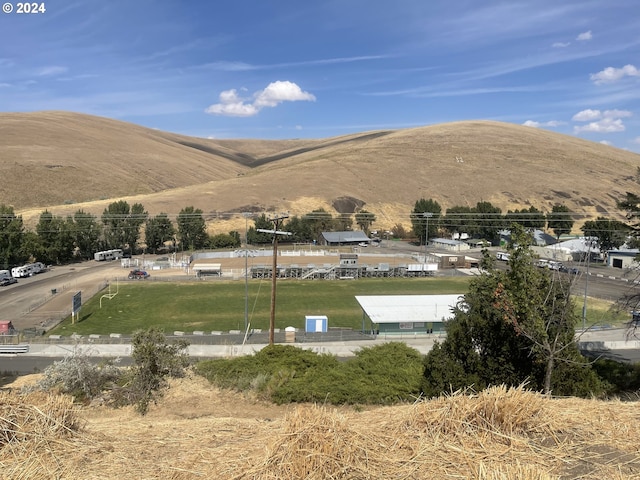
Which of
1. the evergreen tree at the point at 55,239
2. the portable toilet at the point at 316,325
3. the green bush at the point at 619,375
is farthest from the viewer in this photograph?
the evergreen tree at the point at 55,239

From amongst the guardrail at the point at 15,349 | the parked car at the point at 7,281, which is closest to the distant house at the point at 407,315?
the guardrail at the point at 15,349

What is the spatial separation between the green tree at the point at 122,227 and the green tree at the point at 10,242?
15.2m

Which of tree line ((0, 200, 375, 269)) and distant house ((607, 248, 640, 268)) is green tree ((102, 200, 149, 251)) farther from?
distant house ((607, 248, 640, 268))

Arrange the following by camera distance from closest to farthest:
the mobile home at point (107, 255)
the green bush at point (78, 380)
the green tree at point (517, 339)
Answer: the green tree at point (517, 339) < the green bush at point (78, 380) < the mobile home at point (107, 255)

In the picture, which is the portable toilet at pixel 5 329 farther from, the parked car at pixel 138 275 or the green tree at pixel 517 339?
the green tree at pixel 517 339

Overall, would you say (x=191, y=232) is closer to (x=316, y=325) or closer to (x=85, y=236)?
(x=85, y=236)

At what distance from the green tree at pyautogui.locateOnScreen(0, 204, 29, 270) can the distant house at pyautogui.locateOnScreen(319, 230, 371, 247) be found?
51.3 m

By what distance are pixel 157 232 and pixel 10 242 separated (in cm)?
2283

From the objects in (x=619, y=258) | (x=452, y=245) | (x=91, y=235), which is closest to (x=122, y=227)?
(x=91, y=235)

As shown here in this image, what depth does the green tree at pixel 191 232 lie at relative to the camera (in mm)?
84812

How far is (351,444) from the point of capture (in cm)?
467

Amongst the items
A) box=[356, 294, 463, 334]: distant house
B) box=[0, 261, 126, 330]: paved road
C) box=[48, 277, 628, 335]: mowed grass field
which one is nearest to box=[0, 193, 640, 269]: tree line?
box=[0, 261, 126, 330]: paved road

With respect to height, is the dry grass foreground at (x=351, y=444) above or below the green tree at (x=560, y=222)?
below

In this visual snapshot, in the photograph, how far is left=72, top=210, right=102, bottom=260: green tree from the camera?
75.4 meters
